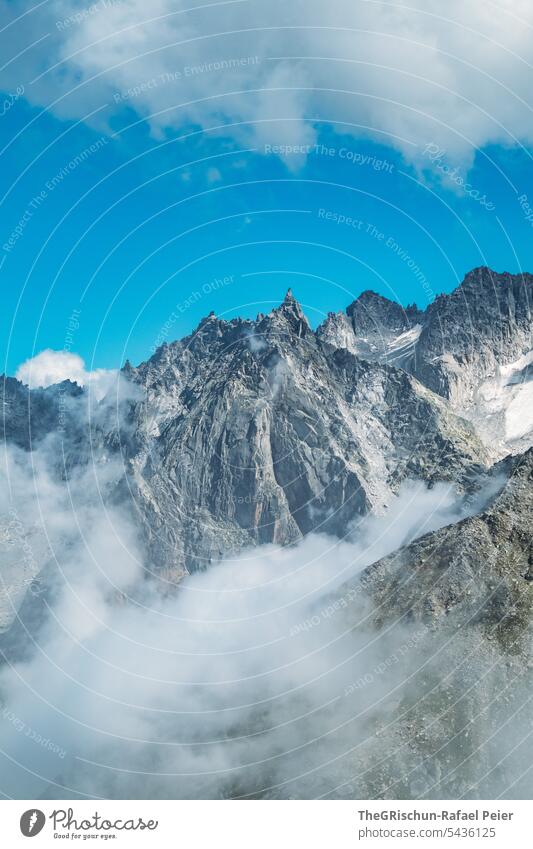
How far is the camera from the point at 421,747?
182 m
